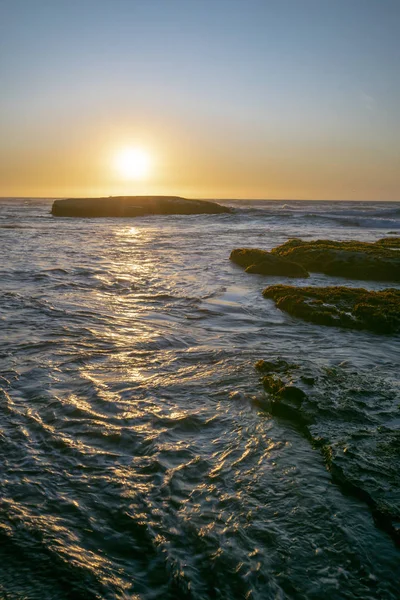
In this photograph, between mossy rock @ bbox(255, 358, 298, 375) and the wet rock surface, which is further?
mossy rock @ bbox(255, 358, 298, 375)

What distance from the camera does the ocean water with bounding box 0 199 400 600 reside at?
286cm

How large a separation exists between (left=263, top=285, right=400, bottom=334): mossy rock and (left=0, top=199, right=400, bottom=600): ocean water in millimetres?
496

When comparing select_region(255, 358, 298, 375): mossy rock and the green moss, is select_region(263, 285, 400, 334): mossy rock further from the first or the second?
the green moss

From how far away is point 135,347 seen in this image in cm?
711

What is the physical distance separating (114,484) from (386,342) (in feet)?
18.1

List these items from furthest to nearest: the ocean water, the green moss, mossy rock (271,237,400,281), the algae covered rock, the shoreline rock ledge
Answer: the shoreline rock ledge → the algae covered rock → mossy rock (271,237,400,281) → the green moss → the ocean water

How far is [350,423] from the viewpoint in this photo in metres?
4.63

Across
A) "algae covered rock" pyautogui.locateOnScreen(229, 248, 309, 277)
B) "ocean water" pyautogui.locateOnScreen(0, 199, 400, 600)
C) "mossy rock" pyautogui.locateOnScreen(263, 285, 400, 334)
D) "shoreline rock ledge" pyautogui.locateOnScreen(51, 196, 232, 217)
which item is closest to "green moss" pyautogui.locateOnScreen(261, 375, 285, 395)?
"ocean water" pyautogui.locateOnScreen(0, 199, 400, 600)

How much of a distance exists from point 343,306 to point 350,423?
201 inches

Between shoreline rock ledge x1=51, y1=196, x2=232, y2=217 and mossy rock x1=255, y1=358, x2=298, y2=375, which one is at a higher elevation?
shoreline rock ledge x1=51, y1=196, x2=232, y2=217

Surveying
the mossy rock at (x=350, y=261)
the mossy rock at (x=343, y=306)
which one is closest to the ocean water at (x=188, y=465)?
the mossy rock at (x=343, y=306)

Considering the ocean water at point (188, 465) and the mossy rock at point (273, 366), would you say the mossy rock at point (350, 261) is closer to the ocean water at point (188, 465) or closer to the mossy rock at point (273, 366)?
the ocean water at point (188, 465)

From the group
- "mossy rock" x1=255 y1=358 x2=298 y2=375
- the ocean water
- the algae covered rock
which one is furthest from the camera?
the algae covered rock

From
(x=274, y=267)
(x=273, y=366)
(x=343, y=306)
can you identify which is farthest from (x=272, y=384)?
(x=274, y=267)
